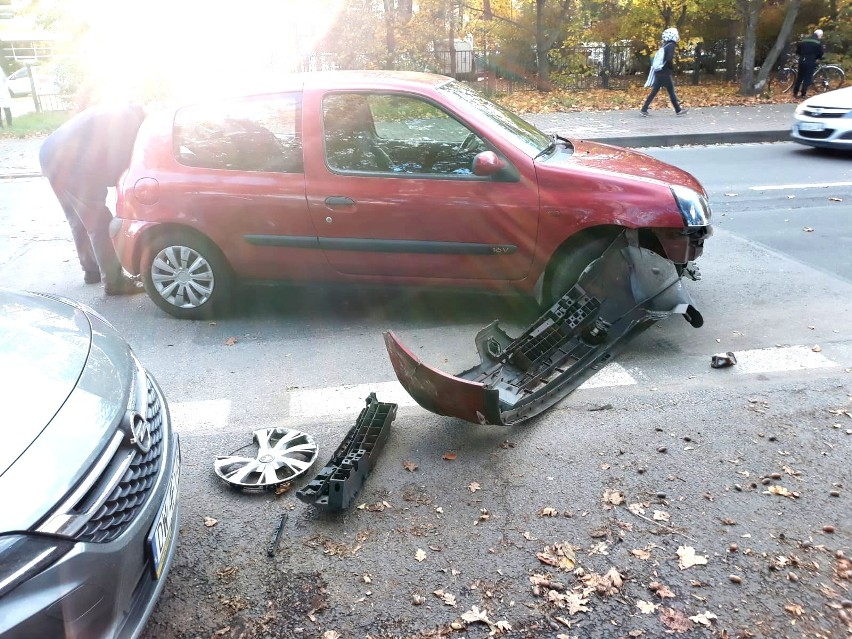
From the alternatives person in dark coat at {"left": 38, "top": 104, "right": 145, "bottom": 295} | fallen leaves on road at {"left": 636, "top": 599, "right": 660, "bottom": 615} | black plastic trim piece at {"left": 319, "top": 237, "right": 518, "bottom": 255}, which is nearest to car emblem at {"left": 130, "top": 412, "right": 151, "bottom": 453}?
fallen leaves on road at {"left": 636, "top": 599, "right": 660, "bottom": 615}

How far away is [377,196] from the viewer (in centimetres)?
525

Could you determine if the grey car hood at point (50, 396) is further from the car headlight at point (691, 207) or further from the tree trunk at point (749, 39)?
the tree trunk at point (749, 39)

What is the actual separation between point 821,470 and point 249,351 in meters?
3.57

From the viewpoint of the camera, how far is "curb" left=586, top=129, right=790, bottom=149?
13.7 metres

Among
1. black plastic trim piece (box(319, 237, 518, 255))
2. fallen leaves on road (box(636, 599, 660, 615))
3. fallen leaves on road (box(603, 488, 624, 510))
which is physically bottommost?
fallen leaves on road (box(636, 599, 660, 615))

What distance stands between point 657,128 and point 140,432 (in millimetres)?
14067

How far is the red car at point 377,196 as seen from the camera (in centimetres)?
513

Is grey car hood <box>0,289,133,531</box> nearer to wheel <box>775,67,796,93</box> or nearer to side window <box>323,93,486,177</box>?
side window <box>323,93,486,177</box>

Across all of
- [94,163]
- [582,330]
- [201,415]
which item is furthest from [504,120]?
[94,163]

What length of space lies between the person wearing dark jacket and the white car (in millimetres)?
7309

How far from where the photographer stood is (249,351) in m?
5.32

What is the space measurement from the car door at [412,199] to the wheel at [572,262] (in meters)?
0.21

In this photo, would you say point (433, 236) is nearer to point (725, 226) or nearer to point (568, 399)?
point (568, 399)

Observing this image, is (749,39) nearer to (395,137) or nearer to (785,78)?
(785,78)
